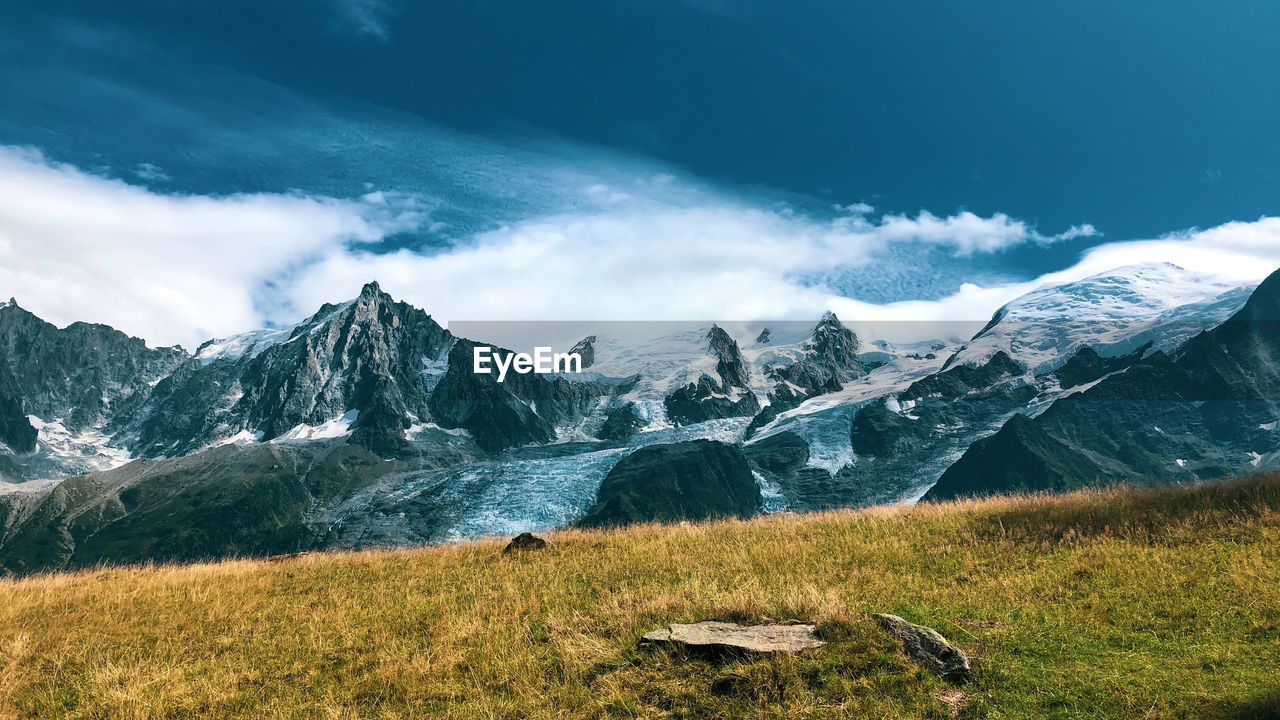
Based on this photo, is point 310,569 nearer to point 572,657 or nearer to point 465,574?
point 465,574

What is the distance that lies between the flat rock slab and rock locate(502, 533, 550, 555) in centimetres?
1013

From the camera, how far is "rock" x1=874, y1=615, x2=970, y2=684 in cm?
1005

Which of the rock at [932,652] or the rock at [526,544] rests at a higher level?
the rock at [932,652]

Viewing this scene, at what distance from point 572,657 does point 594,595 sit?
3.93 meters

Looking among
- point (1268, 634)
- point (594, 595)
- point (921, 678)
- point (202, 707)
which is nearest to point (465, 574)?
point (594, 595)

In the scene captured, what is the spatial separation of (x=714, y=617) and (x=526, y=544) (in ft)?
34.1

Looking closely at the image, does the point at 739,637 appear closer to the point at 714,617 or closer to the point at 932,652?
the point at 714,617

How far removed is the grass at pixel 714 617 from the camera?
981 cm

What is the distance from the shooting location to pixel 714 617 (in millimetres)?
12586

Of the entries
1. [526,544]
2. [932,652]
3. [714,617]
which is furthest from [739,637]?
[526,544]

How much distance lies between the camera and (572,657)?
11477mm

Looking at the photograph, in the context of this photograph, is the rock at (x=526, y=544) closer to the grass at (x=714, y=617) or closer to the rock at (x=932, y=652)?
the grass at (x=714, y=617)

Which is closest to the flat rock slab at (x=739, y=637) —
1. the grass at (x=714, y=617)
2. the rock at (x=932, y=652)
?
the grass at (x=714, y=617)

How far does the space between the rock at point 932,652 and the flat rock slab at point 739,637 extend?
1.25m
